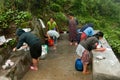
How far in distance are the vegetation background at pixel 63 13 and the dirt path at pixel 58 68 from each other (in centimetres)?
206

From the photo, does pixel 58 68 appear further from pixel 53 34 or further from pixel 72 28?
pixel 72 28

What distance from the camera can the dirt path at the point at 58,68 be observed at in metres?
8.92

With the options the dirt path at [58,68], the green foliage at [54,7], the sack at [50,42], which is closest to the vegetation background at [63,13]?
the green foliage at [54,7]

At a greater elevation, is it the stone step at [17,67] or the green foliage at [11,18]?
the green foliage at [11,18]

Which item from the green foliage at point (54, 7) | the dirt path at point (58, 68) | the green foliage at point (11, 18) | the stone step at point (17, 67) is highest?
the green foliage at point (54, 7)

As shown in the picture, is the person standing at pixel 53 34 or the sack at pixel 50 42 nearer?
the person standing at pixel 53 34

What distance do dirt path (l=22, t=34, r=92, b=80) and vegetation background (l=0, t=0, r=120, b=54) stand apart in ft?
6.76

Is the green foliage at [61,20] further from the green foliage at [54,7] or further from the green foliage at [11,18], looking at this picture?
the green foliage at [11,18]

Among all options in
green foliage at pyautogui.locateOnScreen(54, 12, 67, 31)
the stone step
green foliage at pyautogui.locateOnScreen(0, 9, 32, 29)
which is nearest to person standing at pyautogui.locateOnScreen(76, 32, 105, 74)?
the stone step

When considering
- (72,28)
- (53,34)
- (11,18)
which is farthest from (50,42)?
(11,18)

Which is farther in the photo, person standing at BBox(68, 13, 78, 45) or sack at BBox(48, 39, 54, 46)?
sack at BBox(48, 39, 54, 46)

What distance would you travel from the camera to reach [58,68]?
9.91 metres

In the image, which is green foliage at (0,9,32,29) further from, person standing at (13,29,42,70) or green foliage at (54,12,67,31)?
green foliage at (54,12,67,31)

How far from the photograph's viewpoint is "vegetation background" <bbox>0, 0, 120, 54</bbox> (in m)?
11.5
